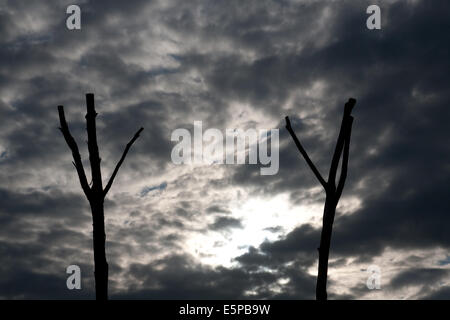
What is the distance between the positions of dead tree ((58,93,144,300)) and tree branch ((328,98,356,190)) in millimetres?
4622

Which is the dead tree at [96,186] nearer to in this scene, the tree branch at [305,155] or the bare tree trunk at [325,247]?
the tree branch at [305,155]

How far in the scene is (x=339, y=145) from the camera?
11.4 metres

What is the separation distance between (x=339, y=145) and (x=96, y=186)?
222 inches

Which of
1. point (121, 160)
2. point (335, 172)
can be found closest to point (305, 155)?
point (335, 172)

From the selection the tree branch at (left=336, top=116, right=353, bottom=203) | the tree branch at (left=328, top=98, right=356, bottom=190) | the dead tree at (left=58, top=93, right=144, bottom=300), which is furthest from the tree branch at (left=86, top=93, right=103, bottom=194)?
the tree branch at (left=336, top=116, right=353, bottom=203)

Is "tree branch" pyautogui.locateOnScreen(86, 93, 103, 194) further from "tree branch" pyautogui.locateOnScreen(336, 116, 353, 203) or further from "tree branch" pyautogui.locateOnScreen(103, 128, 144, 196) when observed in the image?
"tree branch" pyautogui.locateOnScreen(336, 116, 353, 203)

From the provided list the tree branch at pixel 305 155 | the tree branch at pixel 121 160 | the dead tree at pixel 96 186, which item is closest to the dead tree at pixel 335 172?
the tree branch at pixel 305 155

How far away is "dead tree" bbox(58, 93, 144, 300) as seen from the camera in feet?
34.7

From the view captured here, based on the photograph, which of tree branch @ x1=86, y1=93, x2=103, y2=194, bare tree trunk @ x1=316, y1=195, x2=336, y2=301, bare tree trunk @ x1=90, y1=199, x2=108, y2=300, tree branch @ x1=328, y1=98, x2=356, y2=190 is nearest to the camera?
bare tree trunk @ x1=90, y1=199, x2=108, y2=300

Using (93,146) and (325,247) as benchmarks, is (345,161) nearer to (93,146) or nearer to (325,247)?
(325,247)
